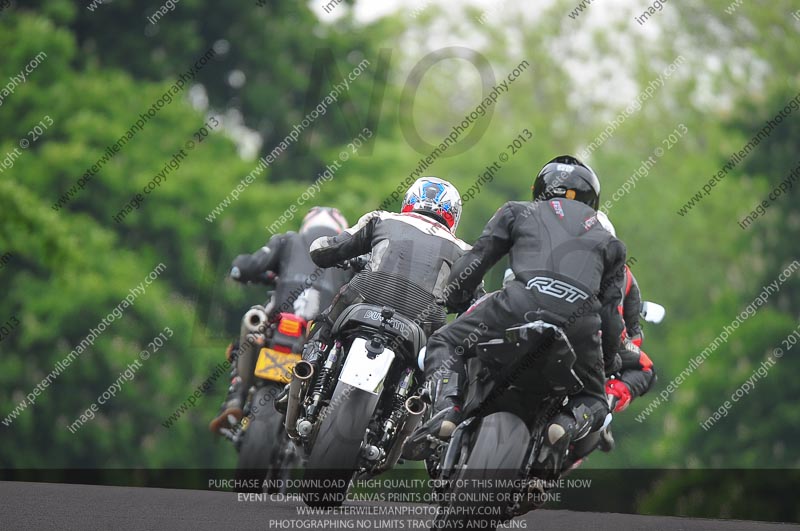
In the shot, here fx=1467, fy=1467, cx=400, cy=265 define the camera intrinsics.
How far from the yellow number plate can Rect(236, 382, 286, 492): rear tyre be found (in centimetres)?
17

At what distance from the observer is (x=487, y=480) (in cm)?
652

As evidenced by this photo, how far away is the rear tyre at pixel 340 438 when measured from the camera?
8.46m

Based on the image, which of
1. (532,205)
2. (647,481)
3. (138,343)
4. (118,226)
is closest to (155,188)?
(118,226)

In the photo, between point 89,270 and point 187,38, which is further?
point 187,38

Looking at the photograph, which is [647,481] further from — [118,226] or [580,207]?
[580,207]

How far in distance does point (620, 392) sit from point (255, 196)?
20902 mm

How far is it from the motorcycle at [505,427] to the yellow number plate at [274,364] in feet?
13.1

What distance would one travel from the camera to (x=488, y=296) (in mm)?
7215

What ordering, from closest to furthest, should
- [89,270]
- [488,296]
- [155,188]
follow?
1. [488,296]
2. [89,270]
3. [155,188]

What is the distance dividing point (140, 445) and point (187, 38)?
9.42m

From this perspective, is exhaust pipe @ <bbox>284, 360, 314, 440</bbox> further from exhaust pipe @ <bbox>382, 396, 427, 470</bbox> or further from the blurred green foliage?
the blurred green foliage

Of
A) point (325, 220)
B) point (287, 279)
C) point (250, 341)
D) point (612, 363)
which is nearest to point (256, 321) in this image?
point (250, 341)

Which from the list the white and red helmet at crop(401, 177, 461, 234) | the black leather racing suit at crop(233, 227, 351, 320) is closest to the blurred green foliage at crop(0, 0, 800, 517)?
the black leather racing suit at crop(233, 227, 351, 320)

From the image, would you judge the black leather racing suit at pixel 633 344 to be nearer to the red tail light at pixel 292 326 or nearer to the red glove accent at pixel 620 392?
the red glove accent at pixel 620 392
